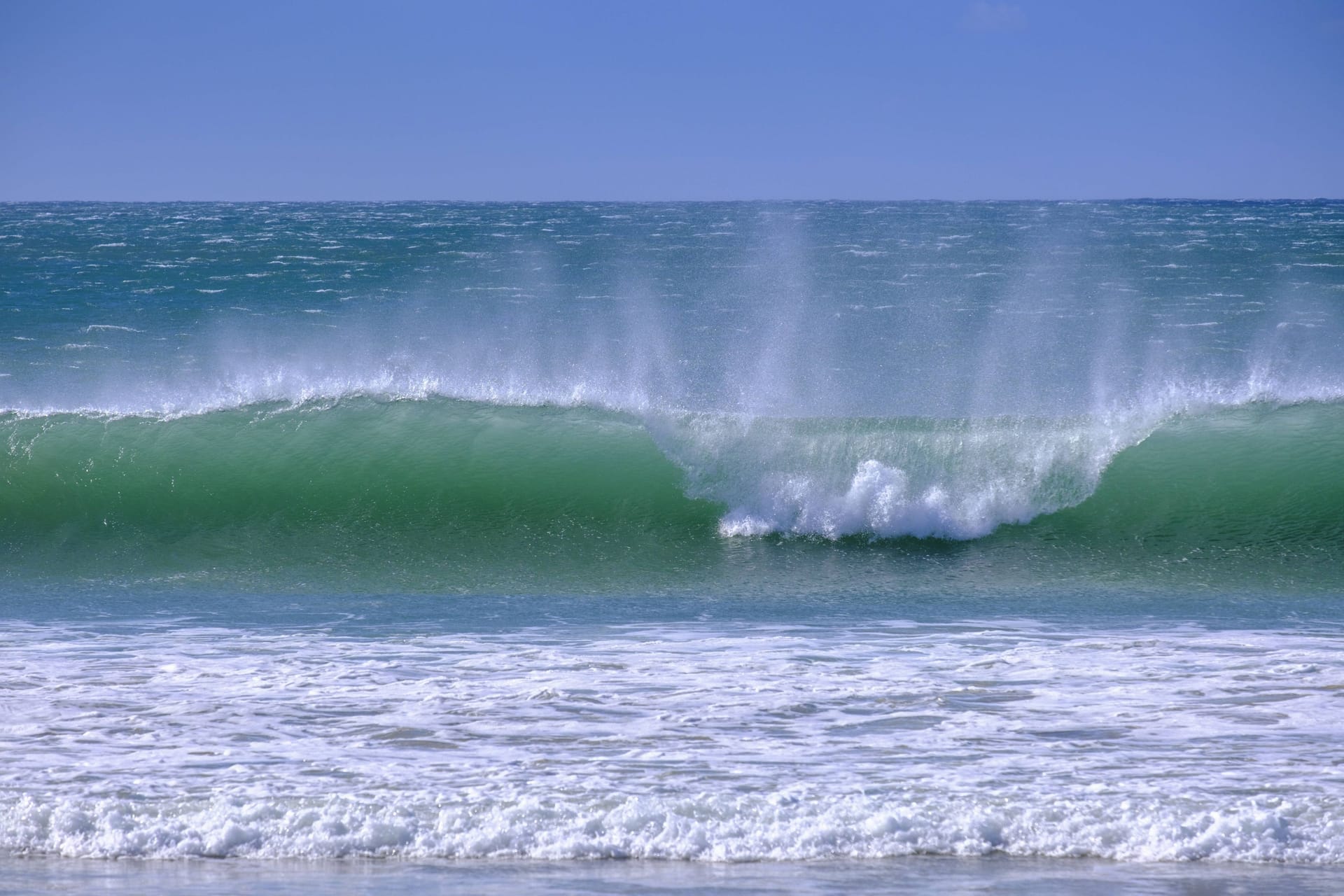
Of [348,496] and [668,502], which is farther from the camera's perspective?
[348,496]

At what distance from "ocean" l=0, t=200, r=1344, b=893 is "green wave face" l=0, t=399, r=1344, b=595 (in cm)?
4

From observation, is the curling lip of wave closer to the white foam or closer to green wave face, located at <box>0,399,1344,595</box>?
green wave face, located at <box>0,399,1344,595</box>

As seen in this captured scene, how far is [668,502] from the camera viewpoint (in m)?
8.32

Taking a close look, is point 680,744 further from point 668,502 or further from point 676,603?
point 668,502

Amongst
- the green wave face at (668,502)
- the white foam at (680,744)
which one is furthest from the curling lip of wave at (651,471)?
the white foam at (680,744)

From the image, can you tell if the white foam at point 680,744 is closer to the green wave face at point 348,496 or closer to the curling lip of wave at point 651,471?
the green wave face at point 348,496

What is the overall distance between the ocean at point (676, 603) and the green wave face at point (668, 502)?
4 cm

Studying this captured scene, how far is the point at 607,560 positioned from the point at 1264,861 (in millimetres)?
4653

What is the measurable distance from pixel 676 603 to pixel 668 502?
6.07ft

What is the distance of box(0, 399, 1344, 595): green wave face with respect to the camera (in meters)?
7.28

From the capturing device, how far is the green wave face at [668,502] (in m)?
7.28

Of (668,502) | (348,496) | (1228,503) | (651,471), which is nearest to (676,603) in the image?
(668,502)

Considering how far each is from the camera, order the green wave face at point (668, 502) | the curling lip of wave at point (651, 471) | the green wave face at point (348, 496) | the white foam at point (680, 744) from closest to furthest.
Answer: the white foam at point (680, 744), the green wave face at point (668, 502), the green wave face at point (348, 496), the curling lip of wave at point (651, 471)

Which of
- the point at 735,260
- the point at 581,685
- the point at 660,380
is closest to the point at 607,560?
the point at 581,685
